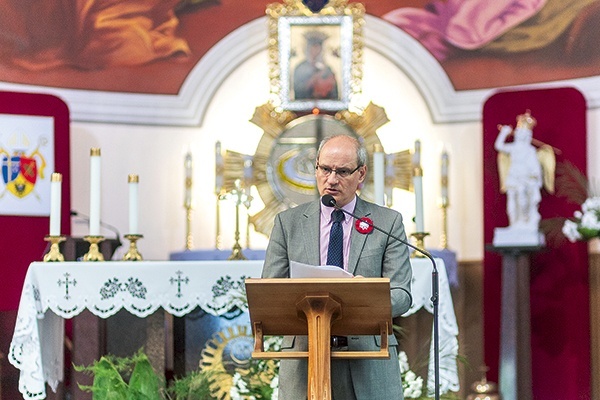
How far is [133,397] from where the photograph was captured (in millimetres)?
5613

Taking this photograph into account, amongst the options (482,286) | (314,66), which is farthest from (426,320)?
(314,66)

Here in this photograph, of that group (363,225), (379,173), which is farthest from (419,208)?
(363,225)

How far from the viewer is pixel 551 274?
8766 mm

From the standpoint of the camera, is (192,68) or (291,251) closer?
(291,251)

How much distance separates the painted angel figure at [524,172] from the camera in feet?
27.6

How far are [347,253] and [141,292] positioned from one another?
2469mm

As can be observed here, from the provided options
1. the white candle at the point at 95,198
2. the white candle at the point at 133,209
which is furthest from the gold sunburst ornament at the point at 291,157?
the white candle at the point at 95,198

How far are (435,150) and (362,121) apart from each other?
656mm

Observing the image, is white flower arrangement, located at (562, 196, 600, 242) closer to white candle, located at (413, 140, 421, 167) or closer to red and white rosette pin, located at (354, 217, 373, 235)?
white candle, located at (413, 140, 421, 167)

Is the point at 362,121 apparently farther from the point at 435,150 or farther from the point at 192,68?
the point at 192,68

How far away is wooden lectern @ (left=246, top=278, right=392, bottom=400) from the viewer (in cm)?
366

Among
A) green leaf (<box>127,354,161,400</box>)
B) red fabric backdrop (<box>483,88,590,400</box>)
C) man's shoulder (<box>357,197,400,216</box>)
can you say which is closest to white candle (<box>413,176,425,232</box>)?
green leaf (<box>127,354,161,400</box>)

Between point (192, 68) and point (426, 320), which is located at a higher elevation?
point (192, 68)

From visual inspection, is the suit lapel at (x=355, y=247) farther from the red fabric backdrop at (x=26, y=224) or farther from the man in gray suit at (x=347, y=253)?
the red fabric backdrop at (x=26, y=224)
